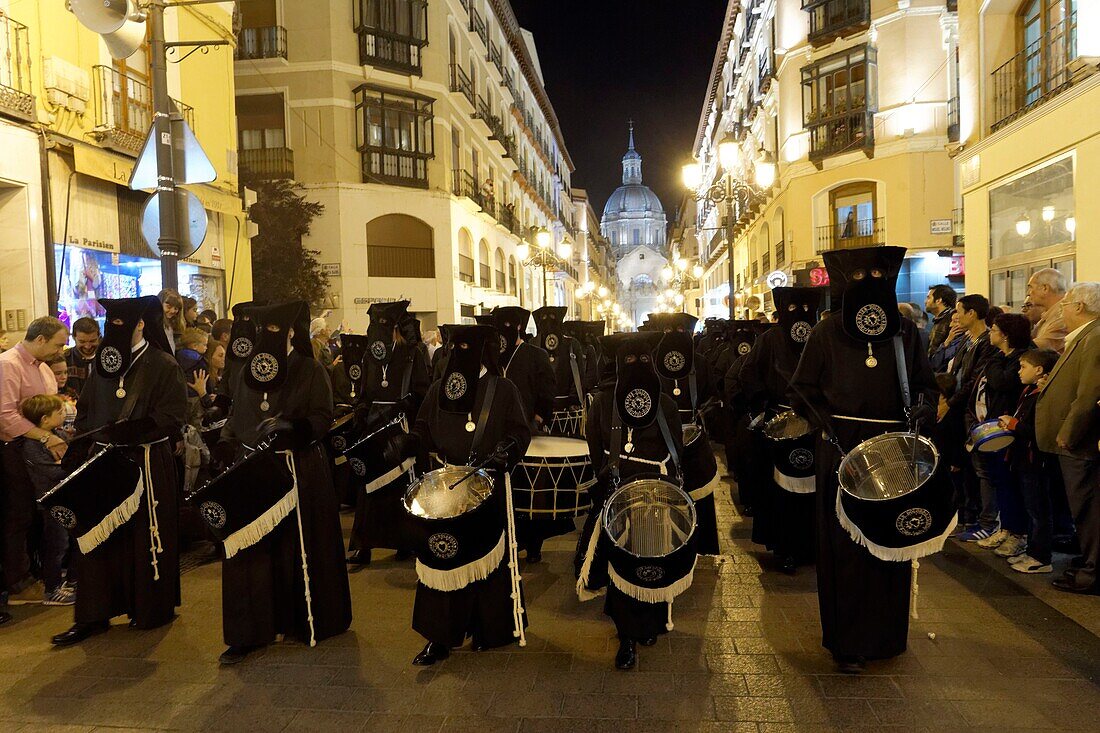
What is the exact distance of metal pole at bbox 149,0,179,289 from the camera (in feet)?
23.9

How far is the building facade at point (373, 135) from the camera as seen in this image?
2434 centimetres

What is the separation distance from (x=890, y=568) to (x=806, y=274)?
22044mm

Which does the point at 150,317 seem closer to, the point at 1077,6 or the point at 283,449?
the point at 283,449

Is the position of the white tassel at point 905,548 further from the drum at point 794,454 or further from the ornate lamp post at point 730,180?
the ornate lamp post at point 730,180

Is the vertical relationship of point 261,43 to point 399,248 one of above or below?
above

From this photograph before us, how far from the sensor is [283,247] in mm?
23484

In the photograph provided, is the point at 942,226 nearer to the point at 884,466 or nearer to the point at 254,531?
the point at 884,466

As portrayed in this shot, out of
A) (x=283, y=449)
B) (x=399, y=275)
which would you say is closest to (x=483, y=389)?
(x=283, y=449)

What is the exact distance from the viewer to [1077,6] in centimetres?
1037

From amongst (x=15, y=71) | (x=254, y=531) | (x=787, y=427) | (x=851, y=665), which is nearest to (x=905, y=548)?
(x=851, y=665)

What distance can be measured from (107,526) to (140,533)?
0.23 meters

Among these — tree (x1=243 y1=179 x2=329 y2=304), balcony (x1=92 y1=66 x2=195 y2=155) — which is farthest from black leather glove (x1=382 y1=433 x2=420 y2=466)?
tree (x1=243 y1=179 x2=329 y2=304)

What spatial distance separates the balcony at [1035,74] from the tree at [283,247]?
18.1 meters

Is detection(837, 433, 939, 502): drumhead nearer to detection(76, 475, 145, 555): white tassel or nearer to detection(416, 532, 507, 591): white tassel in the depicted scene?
detection(416, 532, 507, 591): white tassel
